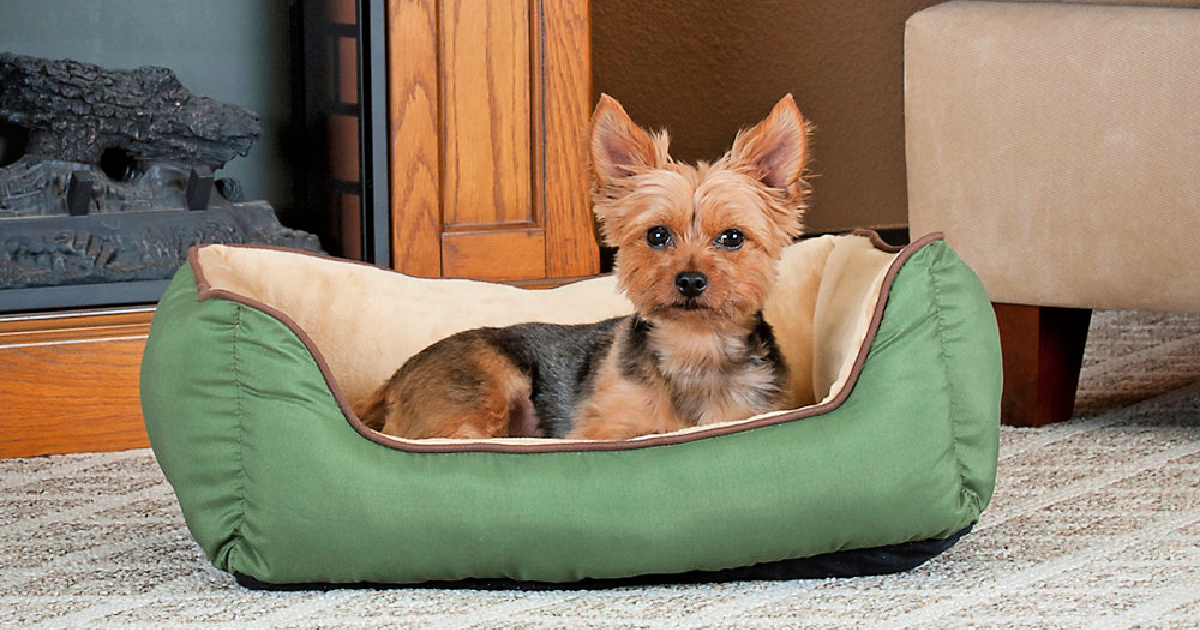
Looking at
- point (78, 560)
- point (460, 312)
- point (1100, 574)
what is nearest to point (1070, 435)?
point (1100, 574)

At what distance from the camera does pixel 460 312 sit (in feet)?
7.20

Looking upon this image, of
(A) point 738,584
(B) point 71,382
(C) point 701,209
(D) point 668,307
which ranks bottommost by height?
(A) point 738,584

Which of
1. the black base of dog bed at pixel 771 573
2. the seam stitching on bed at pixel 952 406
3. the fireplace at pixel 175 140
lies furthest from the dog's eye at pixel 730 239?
the fireplace at pixel 175 140

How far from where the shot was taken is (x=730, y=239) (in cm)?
175

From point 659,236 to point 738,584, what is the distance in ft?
1.48

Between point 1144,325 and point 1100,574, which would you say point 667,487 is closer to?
point 1100,574

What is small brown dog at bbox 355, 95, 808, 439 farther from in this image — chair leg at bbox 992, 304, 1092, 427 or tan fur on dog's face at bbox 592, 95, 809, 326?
chair leg at bbox 992, 304, 1092, 427

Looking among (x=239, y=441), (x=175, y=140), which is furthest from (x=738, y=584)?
(x=175, y=140)

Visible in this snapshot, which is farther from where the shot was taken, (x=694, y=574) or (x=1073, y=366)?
(x=1073, y=366)

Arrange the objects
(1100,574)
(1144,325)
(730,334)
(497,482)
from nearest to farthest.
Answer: (497,482) → (1100,574) → (730,334) → (1144,325)

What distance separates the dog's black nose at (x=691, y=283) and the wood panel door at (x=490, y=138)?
886mm

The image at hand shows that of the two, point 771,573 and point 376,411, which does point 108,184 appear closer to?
point 376,411

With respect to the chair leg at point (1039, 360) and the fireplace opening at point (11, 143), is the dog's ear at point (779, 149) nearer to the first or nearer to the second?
the chair leg at point (1039, 360)

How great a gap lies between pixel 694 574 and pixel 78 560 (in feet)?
2.46
